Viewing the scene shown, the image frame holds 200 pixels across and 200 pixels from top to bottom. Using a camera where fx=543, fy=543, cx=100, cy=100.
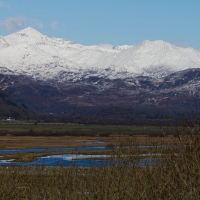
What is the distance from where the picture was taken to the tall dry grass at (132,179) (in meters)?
19.2

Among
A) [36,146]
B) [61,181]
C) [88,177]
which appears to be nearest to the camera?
[61,181]

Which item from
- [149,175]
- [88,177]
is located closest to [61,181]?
[88,177]

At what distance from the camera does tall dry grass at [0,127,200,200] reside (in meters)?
19.2

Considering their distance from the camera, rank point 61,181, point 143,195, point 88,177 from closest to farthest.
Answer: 1. point 143,195
2. point 61,181
3. point 88,177

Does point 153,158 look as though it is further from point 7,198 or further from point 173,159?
point 7,198

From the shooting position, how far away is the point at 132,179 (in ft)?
70.0

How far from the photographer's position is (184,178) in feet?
64.3

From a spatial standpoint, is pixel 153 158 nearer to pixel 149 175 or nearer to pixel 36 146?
pixel 149 175

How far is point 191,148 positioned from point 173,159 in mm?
1017

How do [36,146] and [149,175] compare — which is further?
[36,146]

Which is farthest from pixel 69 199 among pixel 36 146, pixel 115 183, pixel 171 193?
pixel 36 146

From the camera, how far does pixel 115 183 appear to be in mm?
21094

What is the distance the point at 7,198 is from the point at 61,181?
2.63 meters

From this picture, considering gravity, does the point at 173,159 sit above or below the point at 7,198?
above
